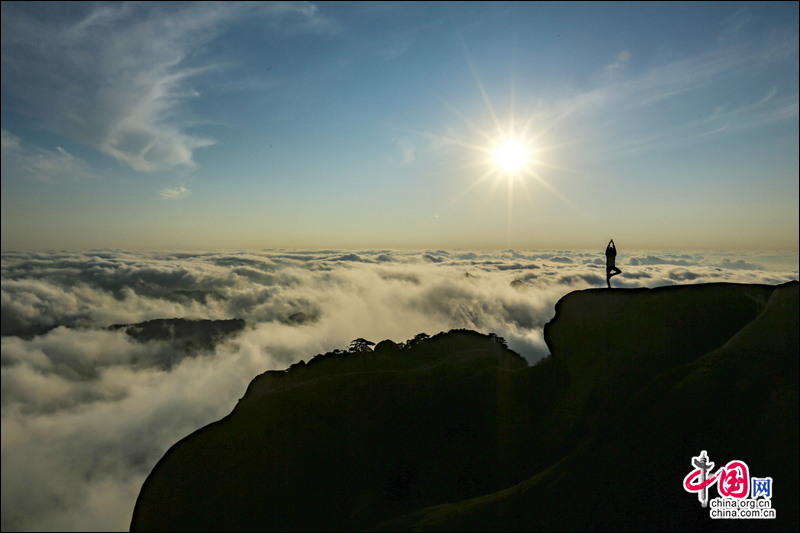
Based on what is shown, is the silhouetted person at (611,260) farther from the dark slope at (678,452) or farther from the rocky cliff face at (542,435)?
the dark slope at (678,452)

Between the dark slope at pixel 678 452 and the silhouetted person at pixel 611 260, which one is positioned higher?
the silhouetted person at pixel 611 260

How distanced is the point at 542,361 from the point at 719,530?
1179 centimetres

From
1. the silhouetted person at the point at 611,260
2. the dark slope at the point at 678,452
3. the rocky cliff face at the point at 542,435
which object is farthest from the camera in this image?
the silhouetted person at the point at 611,260

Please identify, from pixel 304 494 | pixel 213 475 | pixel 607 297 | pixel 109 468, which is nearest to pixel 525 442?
pixel 607 297

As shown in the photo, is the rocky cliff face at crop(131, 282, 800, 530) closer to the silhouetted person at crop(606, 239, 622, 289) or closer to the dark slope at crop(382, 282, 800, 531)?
Result: the dark slope at crop(382, 282, 800, 531)

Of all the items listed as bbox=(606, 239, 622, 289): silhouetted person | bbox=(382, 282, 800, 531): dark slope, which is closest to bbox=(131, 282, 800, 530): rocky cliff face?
bbox=(382, 282, 800, 531): dark slope

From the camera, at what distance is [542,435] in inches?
637

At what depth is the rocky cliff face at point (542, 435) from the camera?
1007 centimetres

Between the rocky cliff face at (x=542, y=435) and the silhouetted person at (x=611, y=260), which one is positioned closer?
the rocky cliff face at (x=542, y=435)

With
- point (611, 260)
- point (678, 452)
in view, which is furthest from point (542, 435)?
point (611, 260)

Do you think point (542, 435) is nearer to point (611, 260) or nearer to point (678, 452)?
point (678, 452)

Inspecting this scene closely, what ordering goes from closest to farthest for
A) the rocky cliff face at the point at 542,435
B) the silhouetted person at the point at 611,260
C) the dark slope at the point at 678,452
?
the dark slope at the point at 678,452
the rocky cliff face at the point at 542,435
the silhouetted person at the point at 611,260

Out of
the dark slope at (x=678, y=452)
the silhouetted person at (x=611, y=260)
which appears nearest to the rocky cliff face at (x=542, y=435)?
the dark slope at (x=678, y=452)

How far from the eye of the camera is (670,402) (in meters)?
11.7
